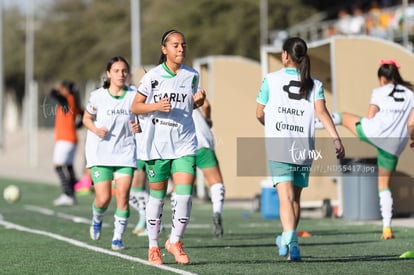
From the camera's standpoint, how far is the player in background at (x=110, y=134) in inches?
507

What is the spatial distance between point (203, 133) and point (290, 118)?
12.7 ft

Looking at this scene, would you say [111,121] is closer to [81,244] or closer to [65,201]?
[81,244]

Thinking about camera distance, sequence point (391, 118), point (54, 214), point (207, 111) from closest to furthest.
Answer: point (391, 118) → point (207, 111) → point (54, 214)

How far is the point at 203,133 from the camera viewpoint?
48.1 feet

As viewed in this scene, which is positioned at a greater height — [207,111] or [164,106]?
[207,111]

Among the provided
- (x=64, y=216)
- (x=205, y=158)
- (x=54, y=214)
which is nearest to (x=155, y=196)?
(x=205, y=158)

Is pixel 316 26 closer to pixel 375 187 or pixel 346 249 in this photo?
pixel 375 187

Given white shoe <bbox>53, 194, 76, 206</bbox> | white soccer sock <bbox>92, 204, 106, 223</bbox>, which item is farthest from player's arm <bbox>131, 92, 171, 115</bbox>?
white shoe <bbox>53, 194, 76, 206</bbox>

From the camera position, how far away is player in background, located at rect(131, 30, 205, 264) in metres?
10.7

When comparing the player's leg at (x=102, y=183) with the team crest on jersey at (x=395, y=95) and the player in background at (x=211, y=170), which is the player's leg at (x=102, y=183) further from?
the team crest on jersey at (x=395, y=95)

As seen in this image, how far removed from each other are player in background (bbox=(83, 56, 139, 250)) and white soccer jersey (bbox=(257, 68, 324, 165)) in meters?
2.43

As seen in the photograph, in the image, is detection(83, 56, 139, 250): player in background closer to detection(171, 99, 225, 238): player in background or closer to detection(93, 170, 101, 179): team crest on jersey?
detection(93, 170, 101, 179): team crest on jersey

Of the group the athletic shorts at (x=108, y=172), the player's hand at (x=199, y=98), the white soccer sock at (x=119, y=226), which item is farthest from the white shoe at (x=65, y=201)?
the player's hand at (x=199, y=98)

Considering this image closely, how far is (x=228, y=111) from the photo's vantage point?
74.9 ft
